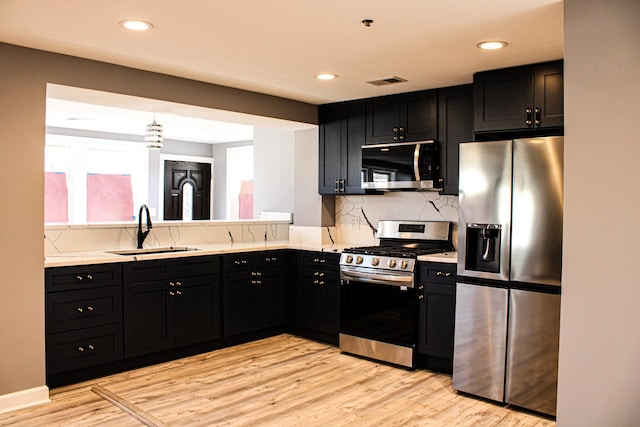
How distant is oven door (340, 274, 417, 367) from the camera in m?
4.20

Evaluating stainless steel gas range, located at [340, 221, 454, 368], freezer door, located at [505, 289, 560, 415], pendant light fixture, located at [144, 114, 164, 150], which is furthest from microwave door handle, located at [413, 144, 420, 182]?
pendant light fixture, located at [144, 114, 164, 150]

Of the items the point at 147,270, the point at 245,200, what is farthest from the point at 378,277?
the point at 245,200

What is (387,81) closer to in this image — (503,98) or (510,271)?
(503,98)

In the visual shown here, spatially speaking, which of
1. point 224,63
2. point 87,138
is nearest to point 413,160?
point 224,63

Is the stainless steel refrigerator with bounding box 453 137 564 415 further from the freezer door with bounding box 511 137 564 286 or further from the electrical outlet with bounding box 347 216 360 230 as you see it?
the electrical outlet with bounding box 347 216 360 230

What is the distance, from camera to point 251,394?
366cm

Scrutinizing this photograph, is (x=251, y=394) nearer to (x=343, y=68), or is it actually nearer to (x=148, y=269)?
(x=148, y=269)

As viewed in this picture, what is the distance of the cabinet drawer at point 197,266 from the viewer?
4328 millimetres

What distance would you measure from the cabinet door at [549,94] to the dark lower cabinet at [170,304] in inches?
112

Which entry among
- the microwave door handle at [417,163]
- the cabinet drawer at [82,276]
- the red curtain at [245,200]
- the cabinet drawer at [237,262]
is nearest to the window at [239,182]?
the red curtain at [245,200]

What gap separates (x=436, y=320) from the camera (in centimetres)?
409

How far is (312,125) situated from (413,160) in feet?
4.18

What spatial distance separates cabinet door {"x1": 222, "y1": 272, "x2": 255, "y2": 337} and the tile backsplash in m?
1.20

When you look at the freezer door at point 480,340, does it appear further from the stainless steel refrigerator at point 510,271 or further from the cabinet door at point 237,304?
the cabinet door at point 237,304
